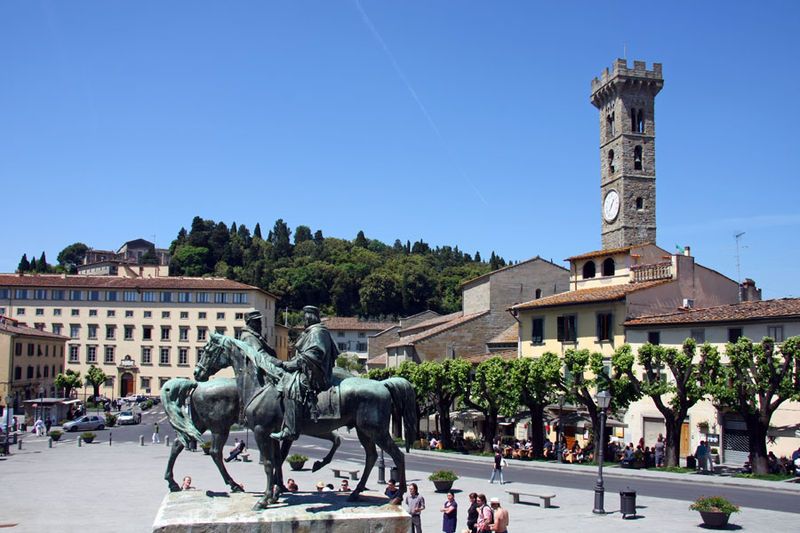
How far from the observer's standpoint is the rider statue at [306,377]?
12.9 m

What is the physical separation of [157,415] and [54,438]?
29.1 metres

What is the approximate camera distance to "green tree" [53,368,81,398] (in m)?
86.4

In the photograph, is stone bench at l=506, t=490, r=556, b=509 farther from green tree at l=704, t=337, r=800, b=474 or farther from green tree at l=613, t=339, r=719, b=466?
green tree at l=613, t=339, r=719, b=466

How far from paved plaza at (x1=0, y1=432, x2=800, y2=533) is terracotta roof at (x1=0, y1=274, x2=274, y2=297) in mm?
61609

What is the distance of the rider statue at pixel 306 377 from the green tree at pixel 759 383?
2569 centimetres

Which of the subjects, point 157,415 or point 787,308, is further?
point 157,415

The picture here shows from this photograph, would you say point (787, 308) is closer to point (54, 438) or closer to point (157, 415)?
point (54, 438)

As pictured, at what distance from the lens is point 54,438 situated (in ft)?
178

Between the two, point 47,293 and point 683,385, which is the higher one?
point 47,293

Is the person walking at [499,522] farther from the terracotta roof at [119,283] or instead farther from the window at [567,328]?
the terracotta roof at [119,283]

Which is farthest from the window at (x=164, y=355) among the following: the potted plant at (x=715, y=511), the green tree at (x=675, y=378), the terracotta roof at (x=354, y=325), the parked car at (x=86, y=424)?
the potted plant at (x=715, y=511)

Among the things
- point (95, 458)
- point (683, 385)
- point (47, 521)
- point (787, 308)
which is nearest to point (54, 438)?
point (95, 458)

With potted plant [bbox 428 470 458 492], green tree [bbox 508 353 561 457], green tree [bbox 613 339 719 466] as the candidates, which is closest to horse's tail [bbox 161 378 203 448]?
potted plant [bbox 428 470 458 492]

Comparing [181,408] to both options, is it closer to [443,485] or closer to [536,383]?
[443,485]
